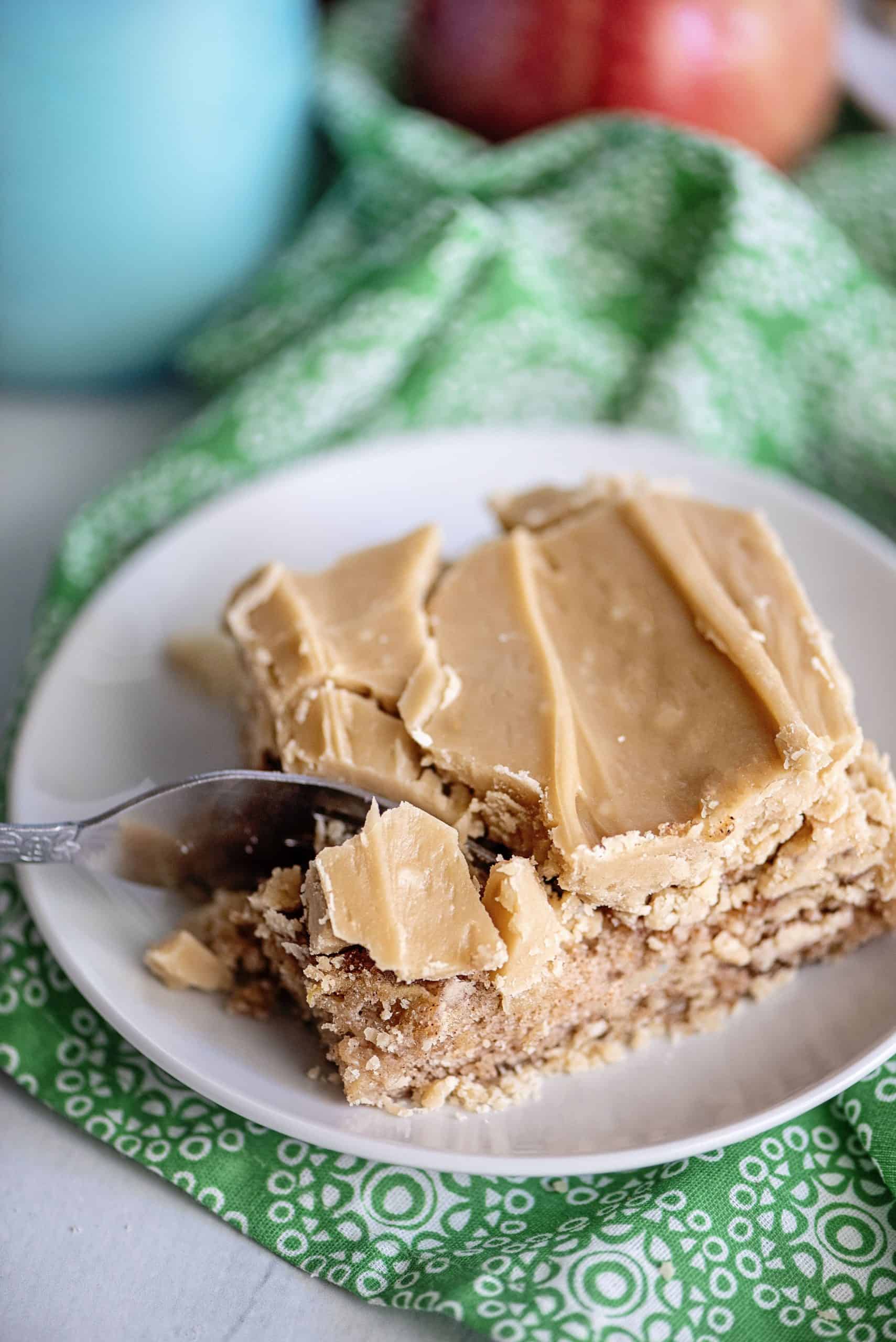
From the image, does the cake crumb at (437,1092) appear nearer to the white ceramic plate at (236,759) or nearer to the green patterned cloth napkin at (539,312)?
the white ceramic plate at (236,759)

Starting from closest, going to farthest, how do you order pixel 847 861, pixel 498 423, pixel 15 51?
1. pixel 847 861
2. pixel 15 51
3. pixel 498 423

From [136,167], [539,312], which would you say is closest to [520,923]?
[539,312]

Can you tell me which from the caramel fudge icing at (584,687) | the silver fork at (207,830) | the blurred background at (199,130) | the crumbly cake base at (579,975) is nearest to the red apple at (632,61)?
the blurred background at (199,130)

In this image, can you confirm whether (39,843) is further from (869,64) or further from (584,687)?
(869,64)

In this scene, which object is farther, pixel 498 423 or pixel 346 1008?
pixel 498 423

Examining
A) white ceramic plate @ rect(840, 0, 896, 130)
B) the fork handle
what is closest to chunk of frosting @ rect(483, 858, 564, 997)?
the fork handle

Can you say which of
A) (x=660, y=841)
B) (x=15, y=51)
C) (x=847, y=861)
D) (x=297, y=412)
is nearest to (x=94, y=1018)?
(x=660, y=841)

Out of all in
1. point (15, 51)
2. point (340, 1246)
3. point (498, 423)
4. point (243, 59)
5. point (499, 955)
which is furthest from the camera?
point (498, 423)

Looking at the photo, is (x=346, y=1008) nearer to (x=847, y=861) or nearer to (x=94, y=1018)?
(x=94, y=1018)
